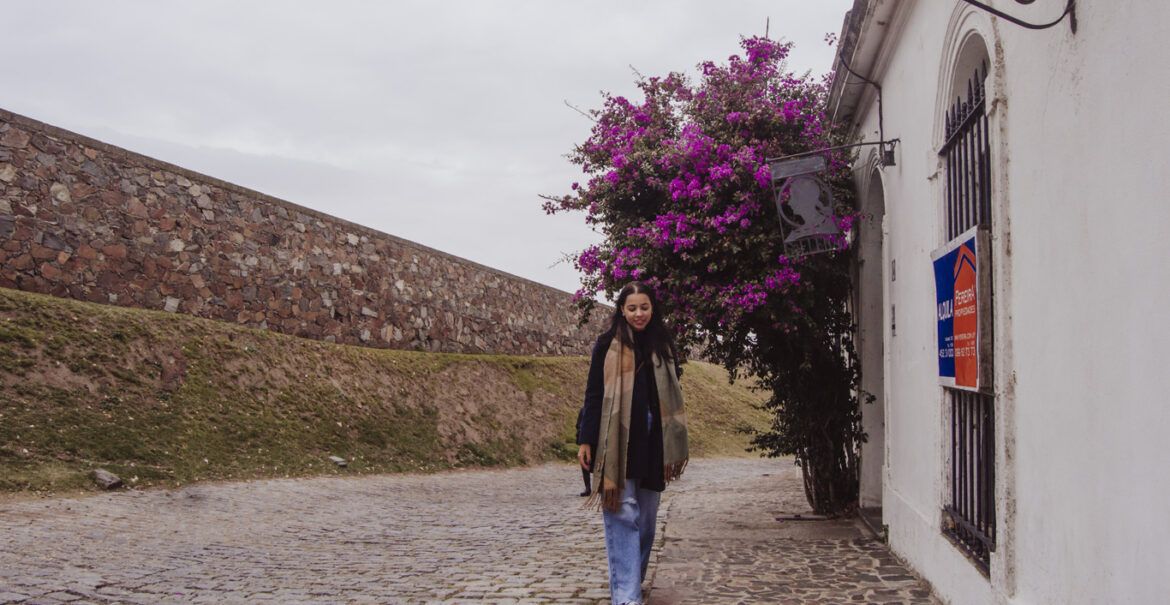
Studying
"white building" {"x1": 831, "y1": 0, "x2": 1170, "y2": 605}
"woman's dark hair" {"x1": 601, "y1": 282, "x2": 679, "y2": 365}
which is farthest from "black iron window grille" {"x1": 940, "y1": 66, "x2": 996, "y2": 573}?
"woman's dark hair" {"x1": 601, "y1": 282, "x2": 679, "y2": 365}

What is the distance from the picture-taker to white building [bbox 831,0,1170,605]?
276cm

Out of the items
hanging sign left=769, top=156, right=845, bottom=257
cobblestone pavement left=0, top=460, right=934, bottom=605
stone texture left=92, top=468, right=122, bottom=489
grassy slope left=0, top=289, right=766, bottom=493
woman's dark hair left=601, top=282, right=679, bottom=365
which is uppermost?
hanging sign left=769, top=156, right=845, bottom=257

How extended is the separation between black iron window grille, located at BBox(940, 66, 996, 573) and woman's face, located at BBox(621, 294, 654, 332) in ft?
5.63

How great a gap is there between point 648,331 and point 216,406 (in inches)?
320

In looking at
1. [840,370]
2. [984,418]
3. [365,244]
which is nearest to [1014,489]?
[984,418]

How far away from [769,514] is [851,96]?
4.04 metres

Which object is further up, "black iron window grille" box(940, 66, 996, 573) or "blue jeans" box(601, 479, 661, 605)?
"black iron window grille" box(940, 66, 996, 573)

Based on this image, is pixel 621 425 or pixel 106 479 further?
pixel 106 479

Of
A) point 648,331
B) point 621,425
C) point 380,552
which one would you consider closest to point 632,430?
point 621,425

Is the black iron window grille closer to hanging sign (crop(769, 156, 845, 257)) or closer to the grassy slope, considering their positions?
hanging sign (crop(769, 156, 845, 257))

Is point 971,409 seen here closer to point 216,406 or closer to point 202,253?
point 216,406

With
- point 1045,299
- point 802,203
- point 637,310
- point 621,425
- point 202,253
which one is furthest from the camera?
point 202,253

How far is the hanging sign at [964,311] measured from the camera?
14.3 feet

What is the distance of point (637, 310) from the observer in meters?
5.36
